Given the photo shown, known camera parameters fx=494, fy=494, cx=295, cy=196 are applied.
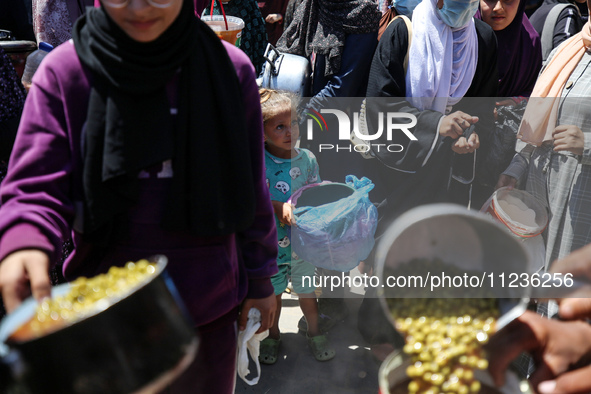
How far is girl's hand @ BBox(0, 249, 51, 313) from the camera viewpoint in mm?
1072

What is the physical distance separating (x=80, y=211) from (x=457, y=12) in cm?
221

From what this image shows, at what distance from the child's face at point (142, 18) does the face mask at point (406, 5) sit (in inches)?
102

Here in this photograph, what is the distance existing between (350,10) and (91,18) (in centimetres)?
228

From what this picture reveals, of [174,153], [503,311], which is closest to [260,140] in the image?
[174,153]

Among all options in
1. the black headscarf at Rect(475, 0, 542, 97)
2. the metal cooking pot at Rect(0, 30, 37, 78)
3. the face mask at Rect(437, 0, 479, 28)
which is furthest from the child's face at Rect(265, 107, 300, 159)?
the metal cooking pot at Rect(0, 30, 37, 78)

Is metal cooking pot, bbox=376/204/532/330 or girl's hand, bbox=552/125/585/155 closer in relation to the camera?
metal cooking pot, bbox=376/204/532/330

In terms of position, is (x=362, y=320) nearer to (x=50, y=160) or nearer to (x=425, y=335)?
(x=425, y=335)

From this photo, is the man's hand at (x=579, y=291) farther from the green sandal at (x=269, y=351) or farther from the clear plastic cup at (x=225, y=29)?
the clear plastic cup at (x=225, y=29)

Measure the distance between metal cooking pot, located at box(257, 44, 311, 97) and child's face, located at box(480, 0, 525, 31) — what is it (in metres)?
1.20

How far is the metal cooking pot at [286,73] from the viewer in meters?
3.29

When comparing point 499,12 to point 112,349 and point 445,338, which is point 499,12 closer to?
point 445,338

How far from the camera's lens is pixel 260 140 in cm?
153

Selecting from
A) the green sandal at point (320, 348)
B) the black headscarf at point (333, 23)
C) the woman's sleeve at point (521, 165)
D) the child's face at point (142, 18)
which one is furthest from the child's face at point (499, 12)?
the child's face at point (142, 18)

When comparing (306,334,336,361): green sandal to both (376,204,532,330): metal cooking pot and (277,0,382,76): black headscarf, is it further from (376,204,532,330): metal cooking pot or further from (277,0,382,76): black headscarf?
(277,0,382,76): black headscarf
